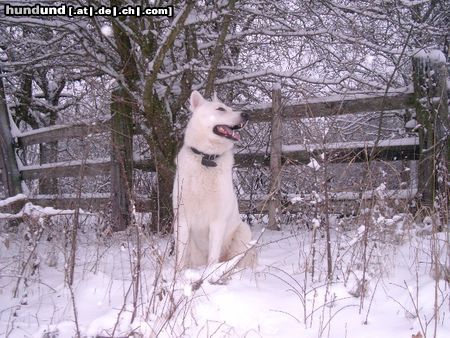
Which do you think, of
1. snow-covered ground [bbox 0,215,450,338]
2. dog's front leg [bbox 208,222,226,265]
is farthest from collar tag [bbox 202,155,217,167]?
snow-covered ground [bbox 0,215,450,338]

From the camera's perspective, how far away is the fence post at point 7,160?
699 centimetres

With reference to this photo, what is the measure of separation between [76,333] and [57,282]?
1.23 metres

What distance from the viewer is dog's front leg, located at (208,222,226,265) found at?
12.5 ft

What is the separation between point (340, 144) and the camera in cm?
528

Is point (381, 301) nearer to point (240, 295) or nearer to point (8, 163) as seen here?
point (240, 295)

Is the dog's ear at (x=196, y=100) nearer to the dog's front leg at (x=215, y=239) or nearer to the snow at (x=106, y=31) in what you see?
the dog's front leg at (x=215, y=239)

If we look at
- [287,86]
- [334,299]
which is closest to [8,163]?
[287,86]

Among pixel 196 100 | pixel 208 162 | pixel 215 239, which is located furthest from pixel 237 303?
pixel 196 100

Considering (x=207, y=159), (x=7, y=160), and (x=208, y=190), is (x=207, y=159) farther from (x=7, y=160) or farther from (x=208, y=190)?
(x=7, y=160)

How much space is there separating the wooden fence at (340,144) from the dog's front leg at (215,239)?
0.46m

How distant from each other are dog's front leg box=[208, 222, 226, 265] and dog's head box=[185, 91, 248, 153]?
2.32 ft

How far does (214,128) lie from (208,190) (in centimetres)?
65

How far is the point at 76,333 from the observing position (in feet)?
6.48

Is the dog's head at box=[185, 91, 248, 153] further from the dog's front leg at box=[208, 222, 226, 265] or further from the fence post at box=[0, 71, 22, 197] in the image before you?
the fence post at box=[0, 71, 22, 197]
